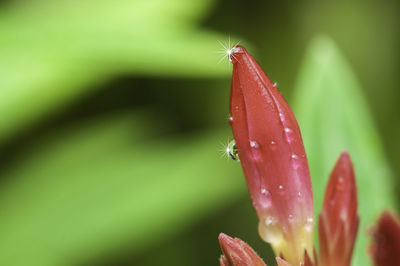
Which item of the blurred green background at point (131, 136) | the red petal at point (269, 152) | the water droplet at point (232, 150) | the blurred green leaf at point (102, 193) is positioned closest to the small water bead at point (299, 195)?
the red petal at point (269, 152)

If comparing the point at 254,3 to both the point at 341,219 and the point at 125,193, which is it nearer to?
the point at 125,193

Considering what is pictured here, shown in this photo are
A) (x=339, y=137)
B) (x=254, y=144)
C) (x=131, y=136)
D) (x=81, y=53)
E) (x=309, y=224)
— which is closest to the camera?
(x=254, y=144)

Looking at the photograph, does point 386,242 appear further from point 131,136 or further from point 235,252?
point 131,136

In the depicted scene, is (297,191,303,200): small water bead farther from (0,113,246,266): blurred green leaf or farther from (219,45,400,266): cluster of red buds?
(0,113,246,266): blurred green leaf

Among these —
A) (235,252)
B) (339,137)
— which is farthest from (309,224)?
(339,137)

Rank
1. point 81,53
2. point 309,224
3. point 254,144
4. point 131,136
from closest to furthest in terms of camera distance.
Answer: point 254,144 → point 309,224 → point 81,53 → point 131,136
